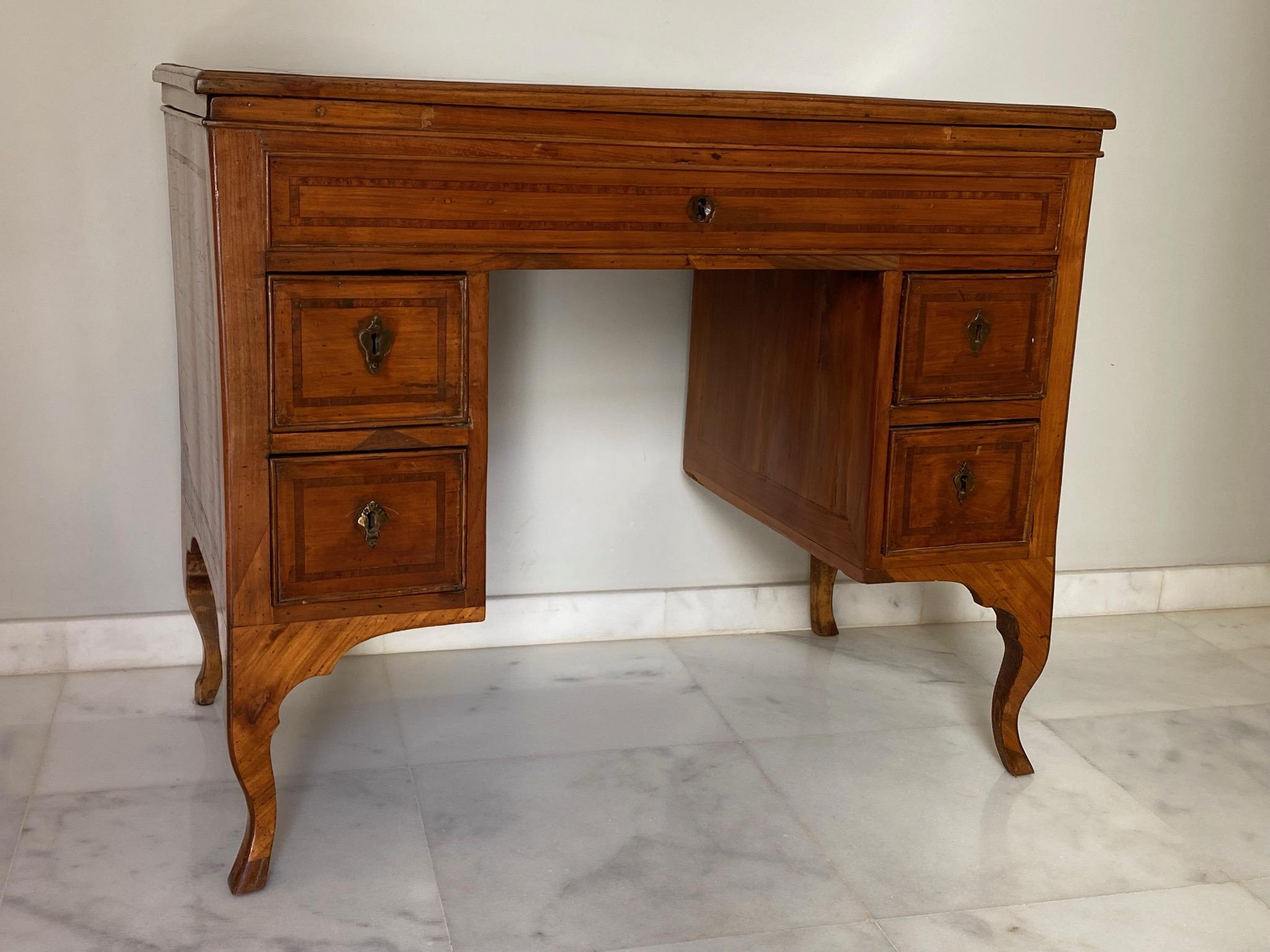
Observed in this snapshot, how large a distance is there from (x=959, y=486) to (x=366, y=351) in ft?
2.45

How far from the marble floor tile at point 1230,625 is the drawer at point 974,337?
38.1 inches

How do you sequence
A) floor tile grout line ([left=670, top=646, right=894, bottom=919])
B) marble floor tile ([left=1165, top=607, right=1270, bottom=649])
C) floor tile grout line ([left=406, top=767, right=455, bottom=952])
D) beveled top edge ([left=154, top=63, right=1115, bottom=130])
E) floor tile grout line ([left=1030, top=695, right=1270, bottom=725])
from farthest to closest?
marble floor tile ([left=1165, top=607, right=1270, bottom=649]) < floor tile grout line ([left=1030, top=695, right=1270, bottom=725]) < floor tile grout line ([left=670, top=646, right=894, bottom=919]) < floor tile grout line ([left=406, top=767, right=455, bottom=952]) < beveled top edge ([left=154, top=63, right=1115, bottom=130])

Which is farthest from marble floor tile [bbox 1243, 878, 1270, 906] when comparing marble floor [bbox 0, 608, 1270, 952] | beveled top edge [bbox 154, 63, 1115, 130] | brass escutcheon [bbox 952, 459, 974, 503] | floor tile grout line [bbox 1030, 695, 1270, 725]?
beveled top edge [bbox 154, 63, 1115, 130]

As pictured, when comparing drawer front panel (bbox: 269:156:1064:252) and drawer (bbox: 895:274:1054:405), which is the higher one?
drawer front panel (bbox: 269:156:1064:252)

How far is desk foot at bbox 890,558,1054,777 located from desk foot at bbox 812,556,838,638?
44cm

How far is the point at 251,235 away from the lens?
1.27 meters

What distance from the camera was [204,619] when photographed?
5.98 feet

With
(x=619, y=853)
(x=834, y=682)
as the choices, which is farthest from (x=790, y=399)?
(x=619, y=853)

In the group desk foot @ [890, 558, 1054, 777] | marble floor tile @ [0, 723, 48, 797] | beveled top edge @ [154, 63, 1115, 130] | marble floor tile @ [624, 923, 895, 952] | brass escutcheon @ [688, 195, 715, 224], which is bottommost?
marble floor tile @ [624, 923, 895, 952]

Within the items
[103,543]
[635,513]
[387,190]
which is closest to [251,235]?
[387,190]

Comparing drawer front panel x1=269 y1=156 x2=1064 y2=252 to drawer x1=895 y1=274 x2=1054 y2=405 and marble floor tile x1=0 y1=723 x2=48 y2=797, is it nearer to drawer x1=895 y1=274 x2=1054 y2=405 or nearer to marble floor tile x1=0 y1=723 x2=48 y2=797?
drawer x1=895 y1=274 x2=1054 y2=405

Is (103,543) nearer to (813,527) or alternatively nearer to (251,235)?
(251,235)

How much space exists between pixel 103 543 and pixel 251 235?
2.66 feet

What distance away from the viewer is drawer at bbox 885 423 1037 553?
1.59m
